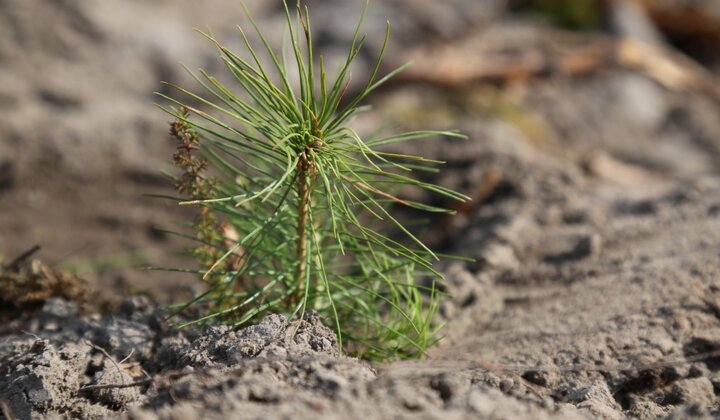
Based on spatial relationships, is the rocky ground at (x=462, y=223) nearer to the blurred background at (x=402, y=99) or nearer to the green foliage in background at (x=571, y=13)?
the blurred background at (x=402, y=99)

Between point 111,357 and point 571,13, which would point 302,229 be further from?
point 571,13

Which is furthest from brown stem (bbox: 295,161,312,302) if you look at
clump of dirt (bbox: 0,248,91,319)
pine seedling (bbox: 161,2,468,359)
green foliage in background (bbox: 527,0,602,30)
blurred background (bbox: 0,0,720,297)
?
green foliage in background (bbox: 527,0,602,30)

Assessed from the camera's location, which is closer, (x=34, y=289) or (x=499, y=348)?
(x=499, y=348)

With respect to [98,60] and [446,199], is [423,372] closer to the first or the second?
[446,199]

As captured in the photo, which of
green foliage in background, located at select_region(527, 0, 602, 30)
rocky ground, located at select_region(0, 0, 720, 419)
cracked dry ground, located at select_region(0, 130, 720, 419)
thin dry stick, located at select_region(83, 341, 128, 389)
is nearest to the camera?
cracked dry ground, located at select_region(0, 130, 720, 419)

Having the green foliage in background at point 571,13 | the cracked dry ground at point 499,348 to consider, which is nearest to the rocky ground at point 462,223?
the cracked dry ground at point 499,348

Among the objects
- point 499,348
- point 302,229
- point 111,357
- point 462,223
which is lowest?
point 111,357

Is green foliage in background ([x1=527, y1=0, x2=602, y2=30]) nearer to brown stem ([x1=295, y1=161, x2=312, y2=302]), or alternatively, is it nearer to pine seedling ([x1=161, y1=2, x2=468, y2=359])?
pine seedling ([x1=161, y1=2, x2=468, y2=359])

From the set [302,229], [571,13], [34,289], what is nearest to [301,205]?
[302,229]
